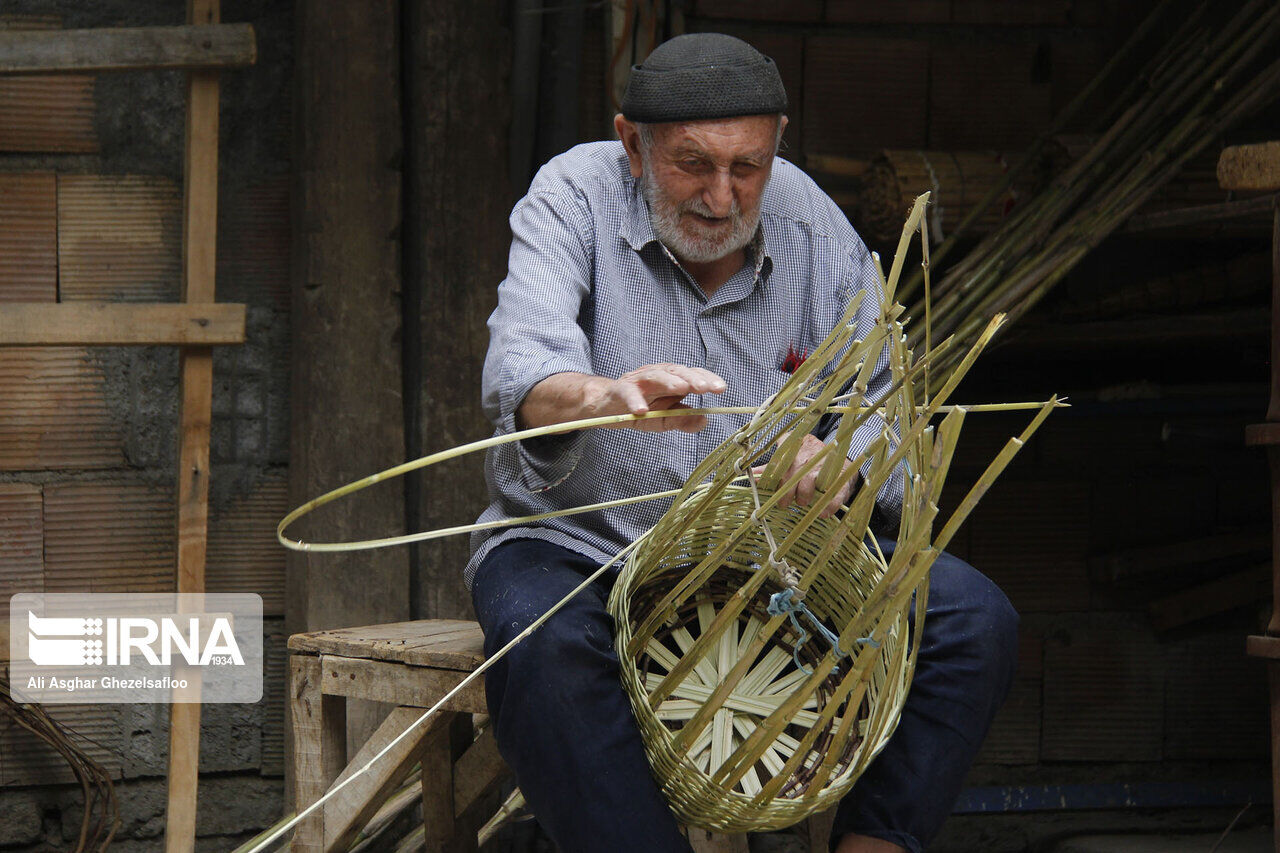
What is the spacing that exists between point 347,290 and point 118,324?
0.51m

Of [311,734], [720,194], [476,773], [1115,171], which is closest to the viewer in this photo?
Answer: [720,194]

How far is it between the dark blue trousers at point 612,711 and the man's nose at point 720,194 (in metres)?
0.56

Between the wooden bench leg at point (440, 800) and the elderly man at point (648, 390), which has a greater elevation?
the elderly man at point (648, 390)

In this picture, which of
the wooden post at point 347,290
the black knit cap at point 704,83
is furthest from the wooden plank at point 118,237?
the black knit cap at point 704,83

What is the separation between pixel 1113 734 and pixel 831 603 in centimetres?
169

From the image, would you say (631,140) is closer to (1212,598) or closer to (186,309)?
(186,309)

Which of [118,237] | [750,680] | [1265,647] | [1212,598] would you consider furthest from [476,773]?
[1212,598]

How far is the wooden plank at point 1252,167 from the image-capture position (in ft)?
6.39

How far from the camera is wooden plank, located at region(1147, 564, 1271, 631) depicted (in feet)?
10.1

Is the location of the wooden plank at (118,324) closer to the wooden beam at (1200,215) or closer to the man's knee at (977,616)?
the man's knee at (977,616)

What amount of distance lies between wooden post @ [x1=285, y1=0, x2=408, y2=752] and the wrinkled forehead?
3.33 feet

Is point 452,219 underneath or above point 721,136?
underneath

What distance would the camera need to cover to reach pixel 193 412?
101 inches

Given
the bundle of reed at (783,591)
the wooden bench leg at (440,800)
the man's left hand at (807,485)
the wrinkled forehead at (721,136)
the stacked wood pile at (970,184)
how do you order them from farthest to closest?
the stacked wood pile at (970,184)
the wooden bench leg at (440,800)
the wrinkled forehead at (721,136)
the man's left hand at (807,485)
the bundle of reed at (783,591)
